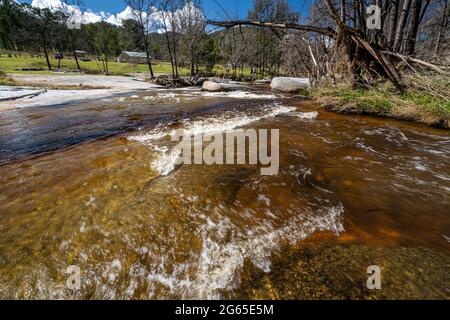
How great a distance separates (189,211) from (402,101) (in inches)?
291

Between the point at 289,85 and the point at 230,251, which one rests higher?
the point at 289,85

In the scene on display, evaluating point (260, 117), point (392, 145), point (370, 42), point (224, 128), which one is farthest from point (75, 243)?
point (370, 42)

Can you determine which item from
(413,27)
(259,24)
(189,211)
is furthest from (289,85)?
(189,211)

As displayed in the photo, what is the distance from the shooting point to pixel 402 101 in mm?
6566

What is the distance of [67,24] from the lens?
33.0 m

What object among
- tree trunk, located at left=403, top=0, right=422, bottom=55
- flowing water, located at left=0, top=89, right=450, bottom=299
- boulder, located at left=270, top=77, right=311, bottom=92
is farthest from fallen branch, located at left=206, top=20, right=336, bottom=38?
boulder, located at left=270, top=77, right=311, bottom=92

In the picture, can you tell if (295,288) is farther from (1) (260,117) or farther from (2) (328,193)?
(1) (260,117)

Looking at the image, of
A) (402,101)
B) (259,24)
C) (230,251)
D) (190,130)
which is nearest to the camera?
(230,251)

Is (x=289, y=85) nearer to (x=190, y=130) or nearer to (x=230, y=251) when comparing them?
(x=190, y=130)

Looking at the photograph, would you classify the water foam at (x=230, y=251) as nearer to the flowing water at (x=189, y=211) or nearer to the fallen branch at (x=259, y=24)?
the flowing water at (x=189, y=211)

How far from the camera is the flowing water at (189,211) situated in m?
1.79

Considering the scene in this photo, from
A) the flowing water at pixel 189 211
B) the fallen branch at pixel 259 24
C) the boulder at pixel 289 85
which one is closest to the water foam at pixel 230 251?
the flowing water at pixel 189 211

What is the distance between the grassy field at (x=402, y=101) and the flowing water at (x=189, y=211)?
1.68m
